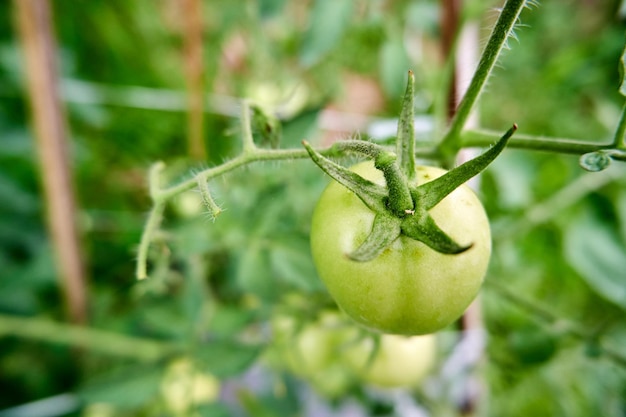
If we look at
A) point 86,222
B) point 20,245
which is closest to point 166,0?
point 86,222

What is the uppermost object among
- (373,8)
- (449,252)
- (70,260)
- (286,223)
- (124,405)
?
(373,8)

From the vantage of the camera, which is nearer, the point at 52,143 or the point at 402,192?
the point at 402,192

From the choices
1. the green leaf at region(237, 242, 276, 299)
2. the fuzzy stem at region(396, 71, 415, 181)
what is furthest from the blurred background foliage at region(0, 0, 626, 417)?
the fuzzy stem at region(396, 71, 415, 181)

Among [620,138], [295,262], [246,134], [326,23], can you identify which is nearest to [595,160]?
[620,138]

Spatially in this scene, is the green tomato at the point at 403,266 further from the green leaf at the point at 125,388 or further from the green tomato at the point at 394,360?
the green leaf at the point at 125,388

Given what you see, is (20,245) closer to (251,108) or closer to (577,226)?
(251,108)

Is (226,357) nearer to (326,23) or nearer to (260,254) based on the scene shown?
(260,254)
